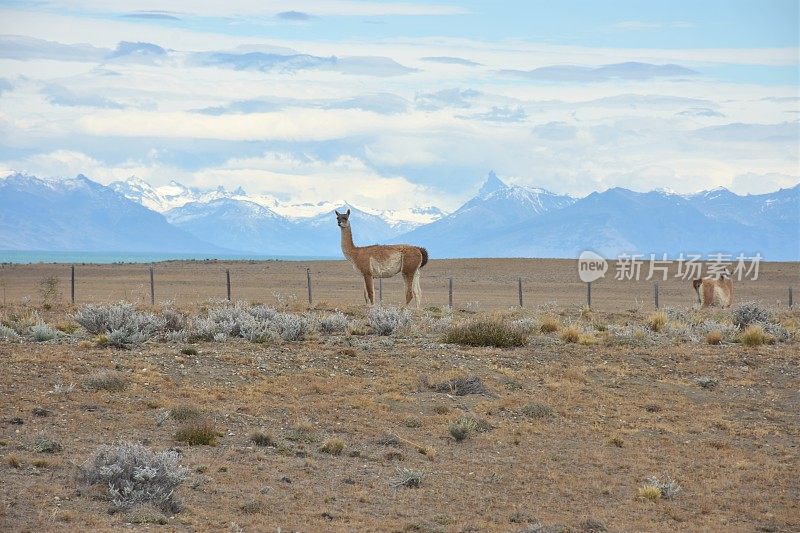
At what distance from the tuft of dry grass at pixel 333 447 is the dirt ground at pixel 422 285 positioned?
2519 cm

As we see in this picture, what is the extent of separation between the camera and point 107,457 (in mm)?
12062

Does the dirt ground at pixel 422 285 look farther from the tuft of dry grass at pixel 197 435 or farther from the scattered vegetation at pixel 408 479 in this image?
the scattered vegetation at pixel 408 479

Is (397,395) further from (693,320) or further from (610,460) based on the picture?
(693,320)

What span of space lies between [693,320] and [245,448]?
17.9 m

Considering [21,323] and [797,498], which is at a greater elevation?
[21,323]

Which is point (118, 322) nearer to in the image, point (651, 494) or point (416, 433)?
point (416, 433)

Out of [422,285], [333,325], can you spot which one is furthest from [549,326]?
[422,285]

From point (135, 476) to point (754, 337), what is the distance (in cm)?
1620

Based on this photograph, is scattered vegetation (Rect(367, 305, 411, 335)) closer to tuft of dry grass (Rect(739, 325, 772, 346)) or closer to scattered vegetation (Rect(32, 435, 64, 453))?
tuft of dry grass (Rect(739, 325, 772, 346))

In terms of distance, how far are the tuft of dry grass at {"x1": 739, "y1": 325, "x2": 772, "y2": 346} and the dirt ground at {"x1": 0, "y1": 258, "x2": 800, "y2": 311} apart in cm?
1529

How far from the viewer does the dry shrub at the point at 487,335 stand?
2223cm

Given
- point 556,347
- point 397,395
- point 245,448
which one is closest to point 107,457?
point 245,448

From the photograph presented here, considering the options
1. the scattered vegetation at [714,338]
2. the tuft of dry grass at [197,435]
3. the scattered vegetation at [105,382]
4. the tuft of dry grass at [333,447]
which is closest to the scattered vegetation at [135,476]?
the tuft of dry grass at [197,435]

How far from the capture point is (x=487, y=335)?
22.3 m
